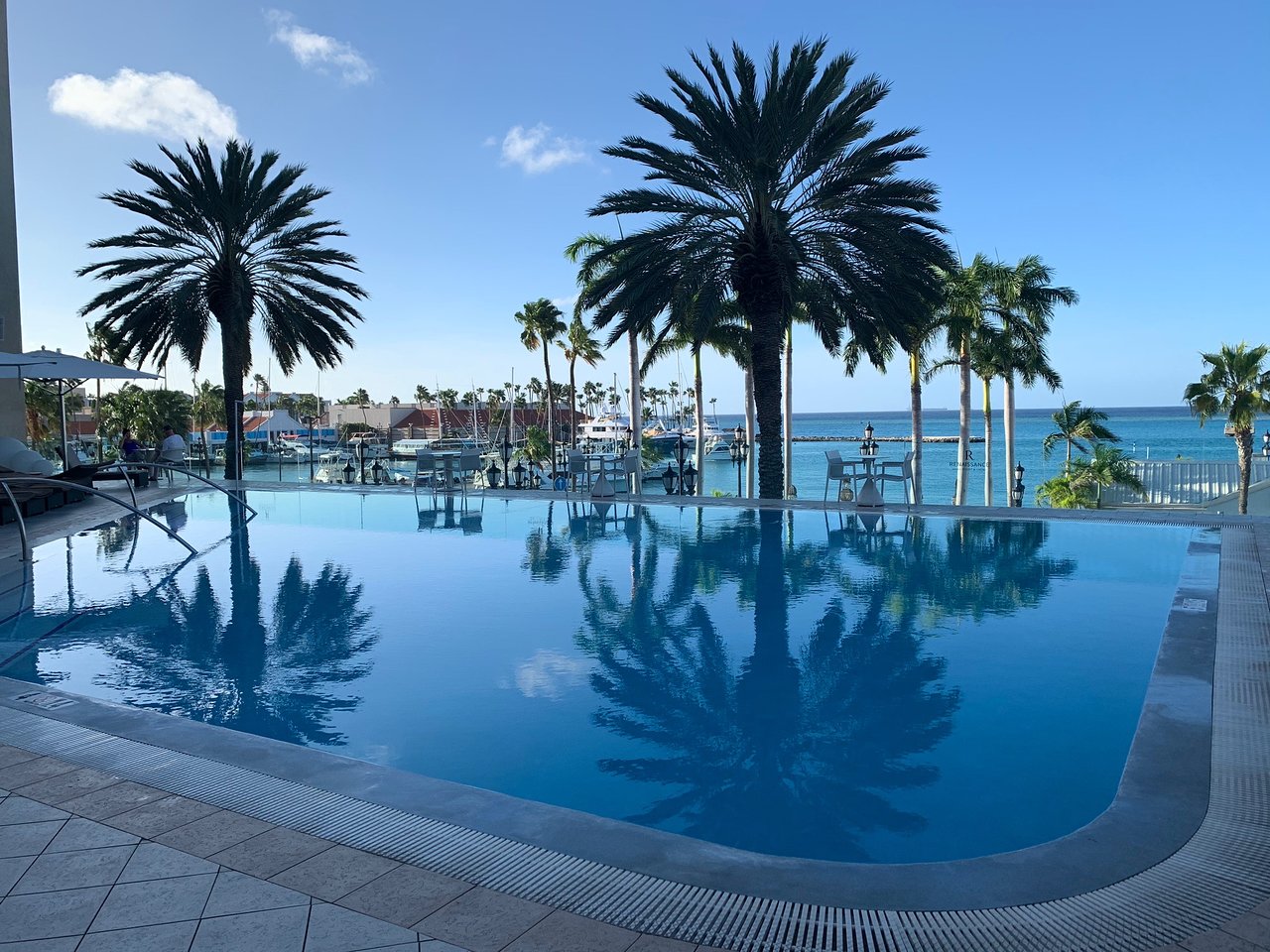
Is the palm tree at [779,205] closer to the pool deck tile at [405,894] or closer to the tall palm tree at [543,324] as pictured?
the pool deck tile at [405,894]

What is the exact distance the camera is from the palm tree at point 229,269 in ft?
65.9

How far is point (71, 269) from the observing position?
20672mm

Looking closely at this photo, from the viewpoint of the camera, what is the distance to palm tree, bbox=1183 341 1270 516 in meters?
28.1

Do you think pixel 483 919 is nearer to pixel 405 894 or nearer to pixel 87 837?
pixel 405 894

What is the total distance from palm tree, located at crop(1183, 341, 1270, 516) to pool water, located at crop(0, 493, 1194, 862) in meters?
20.2

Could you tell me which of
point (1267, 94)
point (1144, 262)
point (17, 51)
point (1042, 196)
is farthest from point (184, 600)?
point (1144, 262)

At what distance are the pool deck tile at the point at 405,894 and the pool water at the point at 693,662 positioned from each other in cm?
108

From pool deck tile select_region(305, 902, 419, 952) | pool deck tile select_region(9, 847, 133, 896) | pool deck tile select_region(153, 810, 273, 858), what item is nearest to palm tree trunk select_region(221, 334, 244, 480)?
pool deck tile select_region(153, 810, 273, 858)

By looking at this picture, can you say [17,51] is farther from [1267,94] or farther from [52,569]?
[1267,94]

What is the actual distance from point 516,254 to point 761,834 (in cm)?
3891

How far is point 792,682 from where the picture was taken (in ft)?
19.5

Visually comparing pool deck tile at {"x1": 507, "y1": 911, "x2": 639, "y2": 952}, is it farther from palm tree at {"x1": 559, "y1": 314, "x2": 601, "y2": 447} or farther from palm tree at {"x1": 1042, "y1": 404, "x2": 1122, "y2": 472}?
palm tree at {"x1": 559, "y1": 314, "x2": 601, "y2": 447}

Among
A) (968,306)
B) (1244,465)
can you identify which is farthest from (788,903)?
(968,306)

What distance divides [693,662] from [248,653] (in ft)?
11.9
